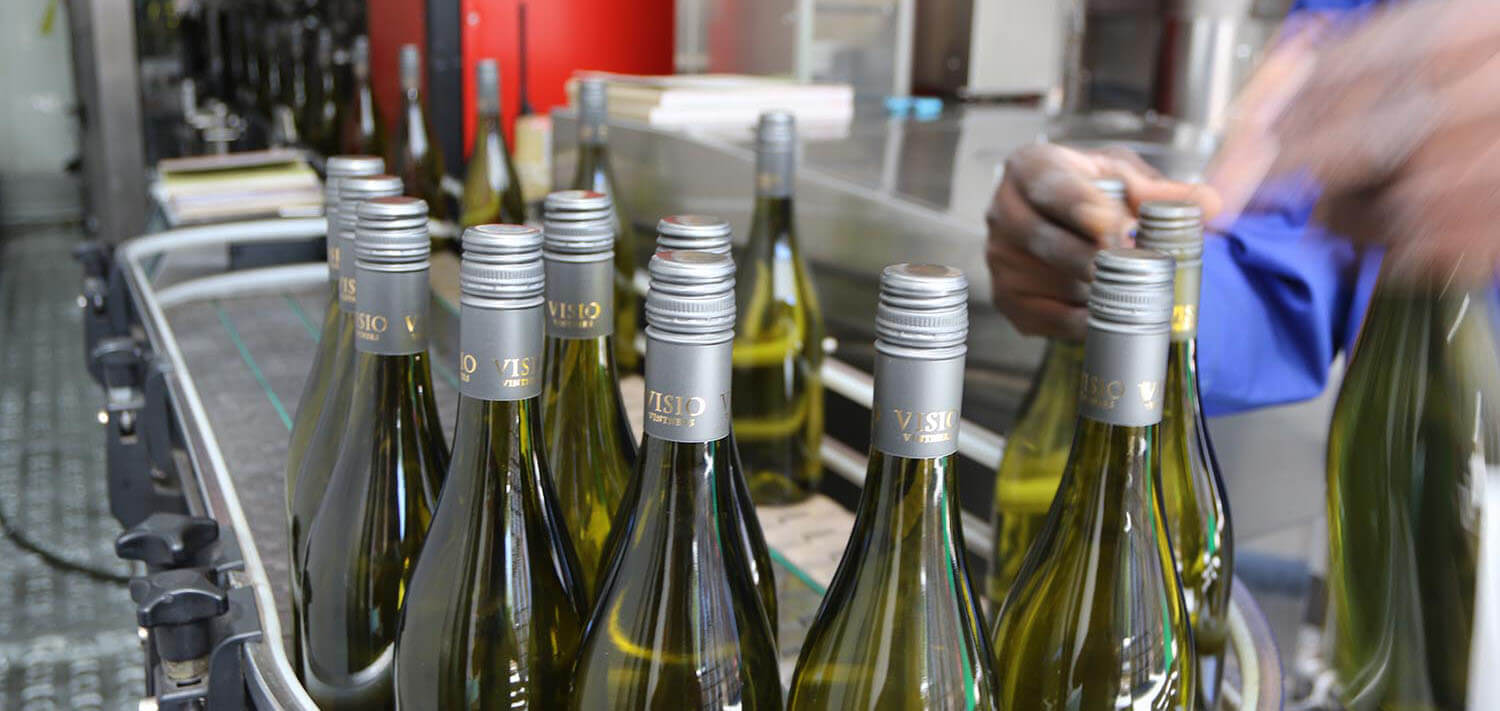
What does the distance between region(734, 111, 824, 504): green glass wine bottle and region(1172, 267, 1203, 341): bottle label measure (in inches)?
14.0

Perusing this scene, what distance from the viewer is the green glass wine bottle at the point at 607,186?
93 centimetres

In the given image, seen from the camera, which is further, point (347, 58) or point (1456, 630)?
point (347, 58)

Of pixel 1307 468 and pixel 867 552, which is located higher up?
pixel 867 552

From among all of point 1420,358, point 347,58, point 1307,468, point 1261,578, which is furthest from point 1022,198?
point 347,58

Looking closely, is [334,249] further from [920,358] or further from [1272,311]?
[1272,311]

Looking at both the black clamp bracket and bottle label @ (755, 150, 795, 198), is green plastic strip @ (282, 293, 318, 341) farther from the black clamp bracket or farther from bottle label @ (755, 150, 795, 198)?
bottle label @ (755, 150, 795, 198)

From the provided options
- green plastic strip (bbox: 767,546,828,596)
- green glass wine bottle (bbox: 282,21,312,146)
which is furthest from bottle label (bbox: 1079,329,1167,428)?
green glass wine bottle (bbox: 282,21,312,146)

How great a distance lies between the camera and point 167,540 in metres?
0.46

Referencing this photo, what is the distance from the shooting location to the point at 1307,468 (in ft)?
3.60

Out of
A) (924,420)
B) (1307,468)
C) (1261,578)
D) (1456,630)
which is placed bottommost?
(1261,578)

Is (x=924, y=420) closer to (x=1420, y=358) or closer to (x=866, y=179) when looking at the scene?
(x=1420, y=358)

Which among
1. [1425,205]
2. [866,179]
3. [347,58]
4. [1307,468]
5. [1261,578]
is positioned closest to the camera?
[1425,205]

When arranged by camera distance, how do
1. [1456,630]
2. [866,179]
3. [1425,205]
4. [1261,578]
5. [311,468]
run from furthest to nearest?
[1261,578] → [866,179] → [311,468] → [1456,630] → [1425,205]

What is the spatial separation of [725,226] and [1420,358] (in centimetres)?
31
